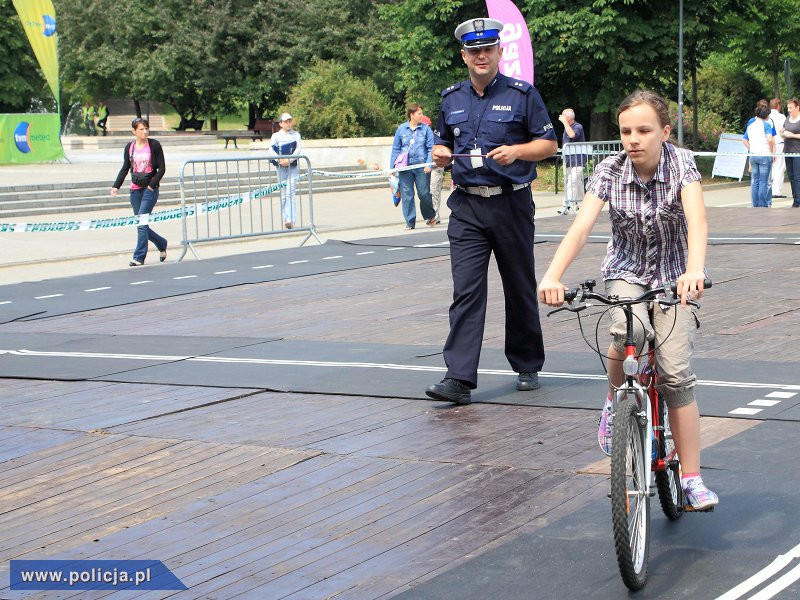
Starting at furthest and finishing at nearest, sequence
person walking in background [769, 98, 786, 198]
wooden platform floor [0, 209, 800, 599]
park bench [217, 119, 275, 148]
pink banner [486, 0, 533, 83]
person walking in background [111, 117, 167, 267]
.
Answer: park bench [217, 119, 275, 148], person walking in background [769, 98, 786, 198], pink banner [486, 0, 533, 83], person walking in background [111, 117, 167, 267], wooden platform floor [0, 209, 800, 599]

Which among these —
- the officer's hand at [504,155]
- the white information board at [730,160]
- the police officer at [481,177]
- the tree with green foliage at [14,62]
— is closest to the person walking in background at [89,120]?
the tree with green foliage at [14,62]

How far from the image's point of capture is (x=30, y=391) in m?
8.23

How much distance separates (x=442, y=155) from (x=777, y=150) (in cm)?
1799

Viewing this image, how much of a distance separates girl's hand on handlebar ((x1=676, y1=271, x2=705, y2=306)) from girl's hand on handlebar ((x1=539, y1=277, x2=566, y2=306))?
395mm

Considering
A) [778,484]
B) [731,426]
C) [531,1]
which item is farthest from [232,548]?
[531,1]

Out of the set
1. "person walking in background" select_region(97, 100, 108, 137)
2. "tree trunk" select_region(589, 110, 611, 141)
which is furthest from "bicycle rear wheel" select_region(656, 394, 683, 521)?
"person walking in background" select_region(97, 100, 108, 137)

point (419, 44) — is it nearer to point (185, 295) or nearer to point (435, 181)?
point (435, 181)

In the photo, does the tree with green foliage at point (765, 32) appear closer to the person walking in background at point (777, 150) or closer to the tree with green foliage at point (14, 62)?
the person walking in background at point (777, 150)

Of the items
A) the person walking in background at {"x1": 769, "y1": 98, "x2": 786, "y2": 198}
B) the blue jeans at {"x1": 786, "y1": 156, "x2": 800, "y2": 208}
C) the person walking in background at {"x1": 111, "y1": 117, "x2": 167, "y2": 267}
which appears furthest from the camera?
the person walking in background at {"x1": 769, "y1": 98, "x2": 786, "y2": 198}

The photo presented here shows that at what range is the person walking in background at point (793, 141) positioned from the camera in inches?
878

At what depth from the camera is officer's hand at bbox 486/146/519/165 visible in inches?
281

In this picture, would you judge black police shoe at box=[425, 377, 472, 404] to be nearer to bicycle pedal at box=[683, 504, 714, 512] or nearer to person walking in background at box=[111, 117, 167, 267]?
bicycle pedal at box=[683, 504, 714, 512]

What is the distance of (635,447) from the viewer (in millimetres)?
4379

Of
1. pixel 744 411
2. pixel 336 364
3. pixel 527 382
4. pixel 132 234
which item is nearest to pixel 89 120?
pixel 132 234
